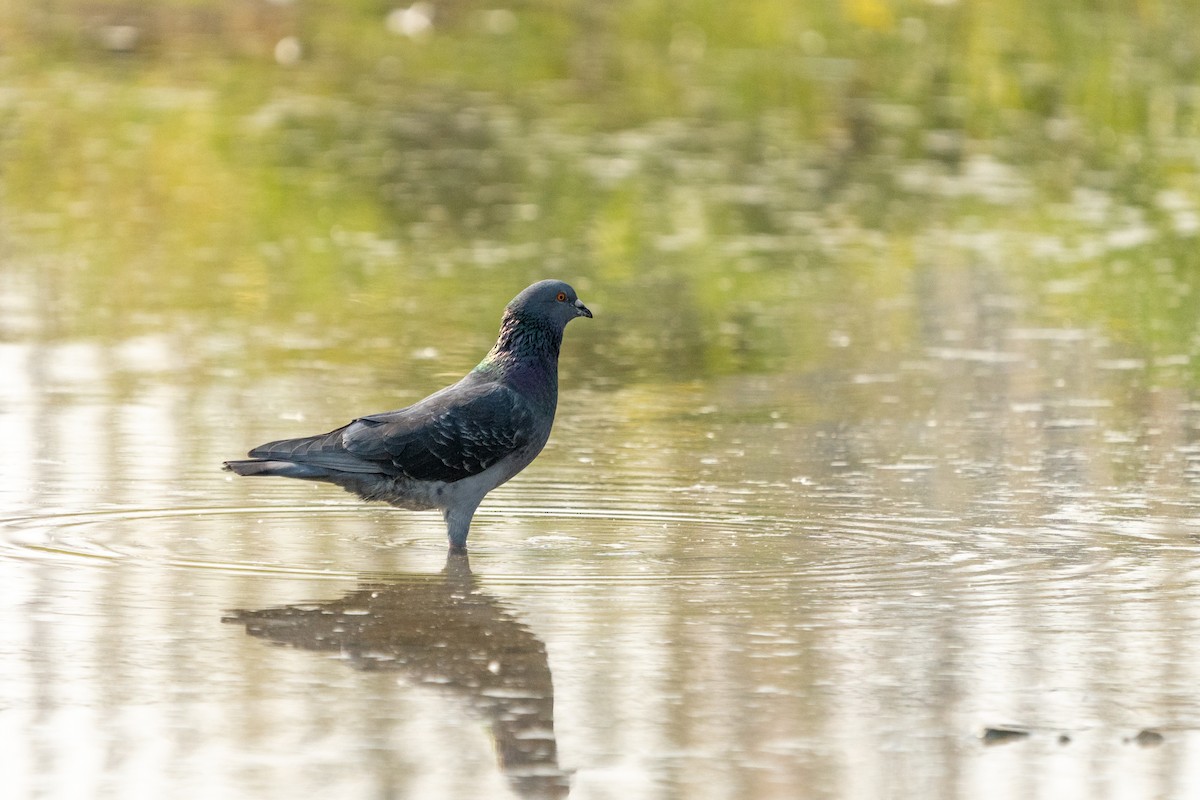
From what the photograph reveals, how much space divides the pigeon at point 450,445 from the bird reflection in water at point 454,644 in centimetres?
41

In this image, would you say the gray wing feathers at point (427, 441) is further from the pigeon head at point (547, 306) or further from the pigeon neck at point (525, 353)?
the pigeon head at point (547, 306)

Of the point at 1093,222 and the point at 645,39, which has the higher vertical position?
the point at 645,39

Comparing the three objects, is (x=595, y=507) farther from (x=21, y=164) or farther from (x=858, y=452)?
(x=21, y=164)

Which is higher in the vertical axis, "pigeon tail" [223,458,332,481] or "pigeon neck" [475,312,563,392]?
"pigeon neck" [475,312,563,392]

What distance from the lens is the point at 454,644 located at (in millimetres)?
5973

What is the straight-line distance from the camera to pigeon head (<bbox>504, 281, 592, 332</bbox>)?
759cm

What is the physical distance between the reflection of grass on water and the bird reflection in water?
14.1 feet

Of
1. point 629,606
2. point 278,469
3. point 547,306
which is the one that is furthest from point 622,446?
point 629,606

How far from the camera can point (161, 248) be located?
44.0ft

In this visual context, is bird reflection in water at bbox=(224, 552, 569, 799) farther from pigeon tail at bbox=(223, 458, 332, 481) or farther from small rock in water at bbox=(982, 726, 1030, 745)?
small rock in water at bbox=(982, 726, 1030, 745)

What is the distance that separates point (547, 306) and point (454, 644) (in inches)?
76.9

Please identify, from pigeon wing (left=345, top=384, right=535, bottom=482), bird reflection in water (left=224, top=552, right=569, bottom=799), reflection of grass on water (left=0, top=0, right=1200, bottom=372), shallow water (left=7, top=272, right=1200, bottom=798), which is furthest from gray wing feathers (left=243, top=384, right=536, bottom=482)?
reflection of grass on water (left=0, top=0, right=1200, bottom=372)

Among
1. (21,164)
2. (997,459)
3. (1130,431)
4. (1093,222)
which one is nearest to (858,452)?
(997,459)

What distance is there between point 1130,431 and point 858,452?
52.5 inches
